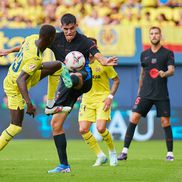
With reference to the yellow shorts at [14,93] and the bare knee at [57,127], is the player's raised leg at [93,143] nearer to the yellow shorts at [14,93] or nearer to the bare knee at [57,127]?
the bare knee at [57,127]

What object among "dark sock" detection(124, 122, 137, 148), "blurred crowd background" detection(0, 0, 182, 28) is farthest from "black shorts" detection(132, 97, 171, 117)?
"blurred crowd background" detection(0, 0, 182, 28)

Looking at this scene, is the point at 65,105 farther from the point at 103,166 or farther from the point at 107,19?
the point at 107,19

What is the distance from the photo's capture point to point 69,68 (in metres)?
11.1

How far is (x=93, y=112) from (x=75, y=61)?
2118 mm

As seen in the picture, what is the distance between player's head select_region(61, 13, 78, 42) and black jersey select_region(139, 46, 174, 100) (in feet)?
10.4

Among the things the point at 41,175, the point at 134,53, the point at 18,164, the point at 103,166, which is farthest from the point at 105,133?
the point at 134,53

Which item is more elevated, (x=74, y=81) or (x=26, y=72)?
(x=26, y=72)

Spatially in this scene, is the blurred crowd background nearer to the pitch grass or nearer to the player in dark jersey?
the pitch grass

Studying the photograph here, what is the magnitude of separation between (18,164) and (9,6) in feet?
45.6

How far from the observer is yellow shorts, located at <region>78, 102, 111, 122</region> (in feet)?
41.1

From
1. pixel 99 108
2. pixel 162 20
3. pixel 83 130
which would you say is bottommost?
pixel 83 130

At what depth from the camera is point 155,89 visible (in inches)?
539

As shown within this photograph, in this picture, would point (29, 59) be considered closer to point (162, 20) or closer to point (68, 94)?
point (68, 94)

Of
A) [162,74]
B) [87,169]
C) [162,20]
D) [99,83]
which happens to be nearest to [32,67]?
[87,169]
